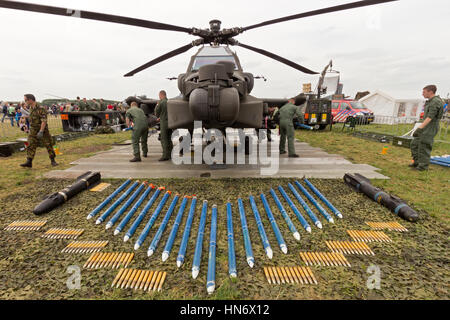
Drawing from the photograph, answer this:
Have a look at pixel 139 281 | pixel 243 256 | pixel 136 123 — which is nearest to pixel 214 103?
pixel 243 256

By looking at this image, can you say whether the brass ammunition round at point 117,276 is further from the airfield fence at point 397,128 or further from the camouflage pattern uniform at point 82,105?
the camouflage pattern uniform at point 82,105

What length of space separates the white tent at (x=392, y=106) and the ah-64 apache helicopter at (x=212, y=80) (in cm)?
2305

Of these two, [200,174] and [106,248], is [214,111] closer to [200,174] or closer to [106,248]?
[200,174]

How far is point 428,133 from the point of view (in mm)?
5938

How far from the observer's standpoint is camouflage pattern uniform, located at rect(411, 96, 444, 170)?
570cm

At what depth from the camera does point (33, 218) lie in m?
3.47

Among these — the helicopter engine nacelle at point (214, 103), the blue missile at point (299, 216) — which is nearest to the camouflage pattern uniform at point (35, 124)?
the helicopter engine nacelle at point (214, 103)

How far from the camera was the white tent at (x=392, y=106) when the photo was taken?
80.4 feet

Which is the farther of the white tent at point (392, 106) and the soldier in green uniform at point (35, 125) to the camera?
the white tent at point (392, 106)

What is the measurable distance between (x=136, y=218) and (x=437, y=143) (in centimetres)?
1453

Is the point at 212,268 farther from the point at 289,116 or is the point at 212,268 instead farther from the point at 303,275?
the point at 289,116

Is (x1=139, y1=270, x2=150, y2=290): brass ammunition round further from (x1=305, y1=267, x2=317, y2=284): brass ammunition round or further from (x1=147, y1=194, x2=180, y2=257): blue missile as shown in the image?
(x1=305, y1=267, x2=317, y2=284): brass ammunition round

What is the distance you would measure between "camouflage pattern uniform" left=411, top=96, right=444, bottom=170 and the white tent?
19.6 meters

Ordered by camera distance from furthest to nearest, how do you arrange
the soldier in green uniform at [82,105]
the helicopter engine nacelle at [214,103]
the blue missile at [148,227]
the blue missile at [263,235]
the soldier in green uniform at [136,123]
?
the soldier in green uniform at [82,105], the soldier in green uniform at [136,123], the helicopter engine nacelle at [214,103], the blue missile at [148,227], the blue missile at [263,235]
